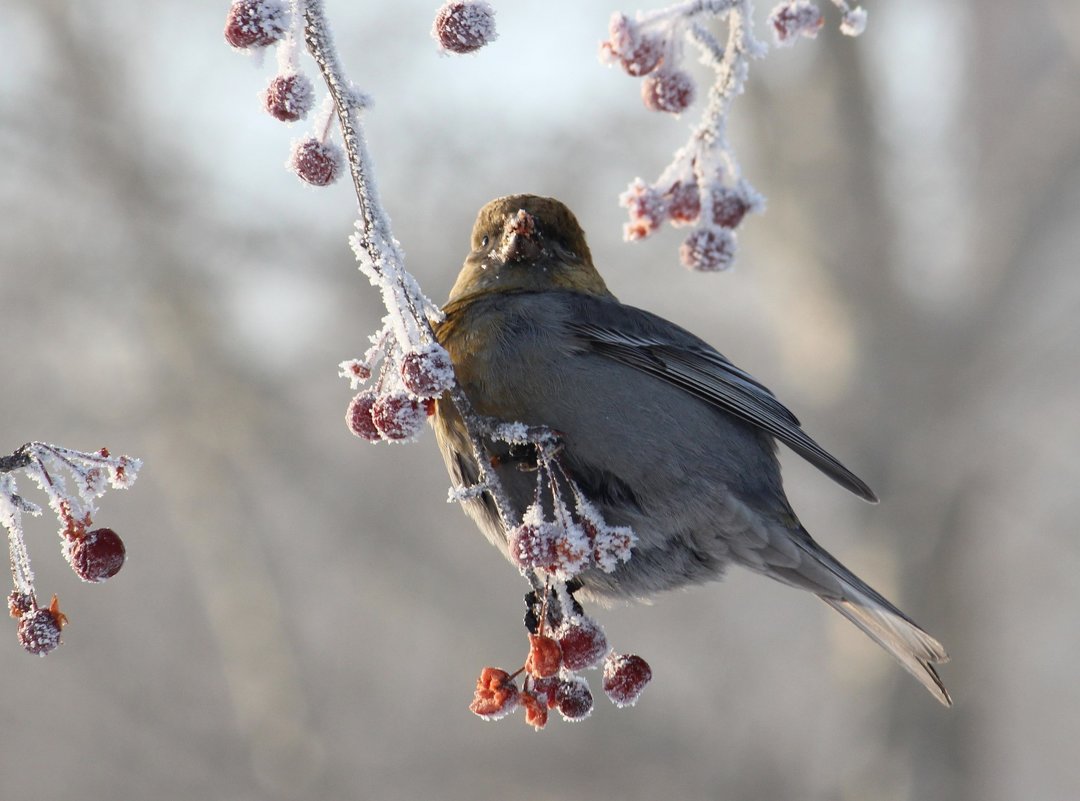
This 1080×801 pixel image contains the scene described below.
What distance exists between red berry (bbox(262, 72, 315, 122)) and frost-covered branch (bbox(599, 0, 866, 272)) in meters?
0.48

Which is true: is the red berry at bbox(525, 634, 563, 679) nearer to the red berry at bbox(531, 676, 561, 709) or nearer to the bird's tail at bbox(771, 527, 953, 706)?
the red berry at bbox(531, 676, 561, 709)

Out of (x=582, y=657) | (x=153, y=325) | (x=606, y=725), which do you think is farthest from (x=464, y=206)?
(x=582, y=657)

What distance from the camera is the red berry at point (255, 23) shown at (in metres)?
1.58

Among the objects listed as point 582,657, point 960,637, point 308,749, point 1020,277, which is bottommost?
point 582,657

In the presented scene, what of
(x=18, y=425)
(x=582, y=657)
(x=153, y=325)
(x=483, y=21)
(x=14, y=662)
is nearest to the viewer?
(x=483, y=21)

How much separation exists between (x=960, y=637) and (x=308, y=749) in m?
5.10

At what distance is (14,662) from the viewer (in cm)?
1323

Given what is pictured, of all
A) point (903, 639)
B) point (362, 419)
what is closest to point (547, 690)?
point (362, 419)

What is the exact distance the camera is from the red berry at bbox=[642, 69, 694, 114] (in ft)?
5.52

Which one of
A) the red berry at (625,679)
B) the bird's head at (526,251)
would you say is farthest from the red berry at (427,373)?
the bird's head at (526,251)

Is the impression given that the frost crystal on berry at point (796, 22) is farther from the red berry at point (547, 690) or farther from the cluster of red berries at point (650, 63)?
the red berry at point (547, 690)

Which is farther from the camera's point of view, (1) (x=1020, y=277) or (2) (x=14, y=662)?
(2) (x=14, y=662)

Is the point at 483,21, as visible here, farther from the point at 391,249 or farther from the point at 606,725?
the point at 606,725

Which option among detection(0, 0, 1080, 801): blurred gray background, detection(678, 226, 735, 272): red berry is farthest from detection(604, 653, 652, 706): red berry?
detection(0, 0, 1080, 801): blurred gray background
